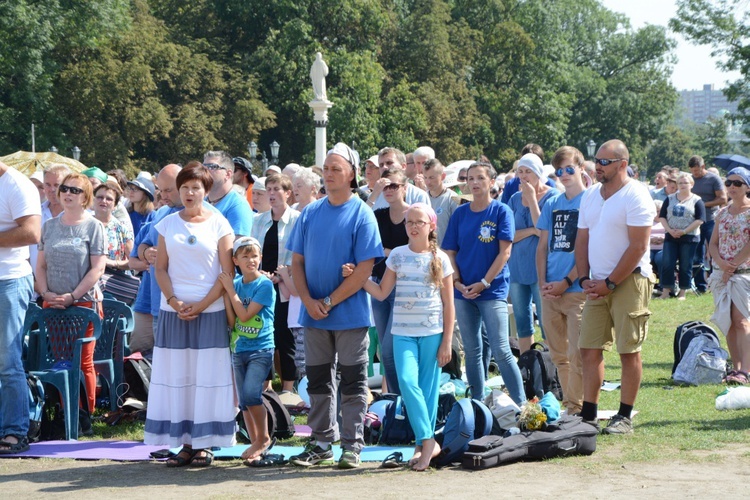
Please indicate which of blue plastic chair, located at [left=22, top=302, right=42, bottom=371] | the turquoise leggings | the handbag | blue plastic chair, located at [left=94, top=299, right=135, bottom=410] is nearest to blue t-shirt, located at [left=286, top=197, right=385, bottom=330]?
the turquoise leggings

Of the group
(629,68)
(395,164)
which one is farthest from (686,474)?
(629,68)

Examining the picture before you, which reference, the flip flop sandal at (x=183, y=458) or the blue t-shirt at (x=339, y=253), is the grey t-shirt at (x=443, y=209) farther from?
the flip flop sandal at (x=183, y=458)

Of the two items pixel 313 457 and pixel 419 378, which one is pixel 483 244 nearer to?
pixel 419 378

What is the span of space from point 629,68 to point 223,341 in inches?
2488

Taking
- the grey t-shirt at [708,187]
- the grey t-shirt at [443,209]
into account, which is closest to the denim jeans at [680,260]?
the grey t-shirt at [708,187]

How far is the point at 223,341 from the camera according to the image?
23.2 ft

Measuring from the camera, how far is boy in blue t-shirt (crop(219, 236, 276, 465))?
7.16 m

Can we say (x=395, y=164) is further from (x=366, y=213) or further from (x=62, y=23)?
(x=62, y=23)

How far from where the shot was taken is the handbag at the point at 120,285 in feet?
33.0

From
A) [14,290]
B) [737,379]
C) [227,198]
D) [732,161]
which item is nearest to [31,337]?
[14,290]

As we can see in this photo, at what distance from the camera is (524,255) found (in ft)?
31.6

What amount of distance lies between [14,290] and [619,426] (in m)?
4.40

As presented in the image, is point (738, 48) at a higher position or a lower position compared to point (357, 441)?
higher

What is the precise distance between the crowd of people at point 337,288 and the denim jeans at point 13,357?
12 millimetres
